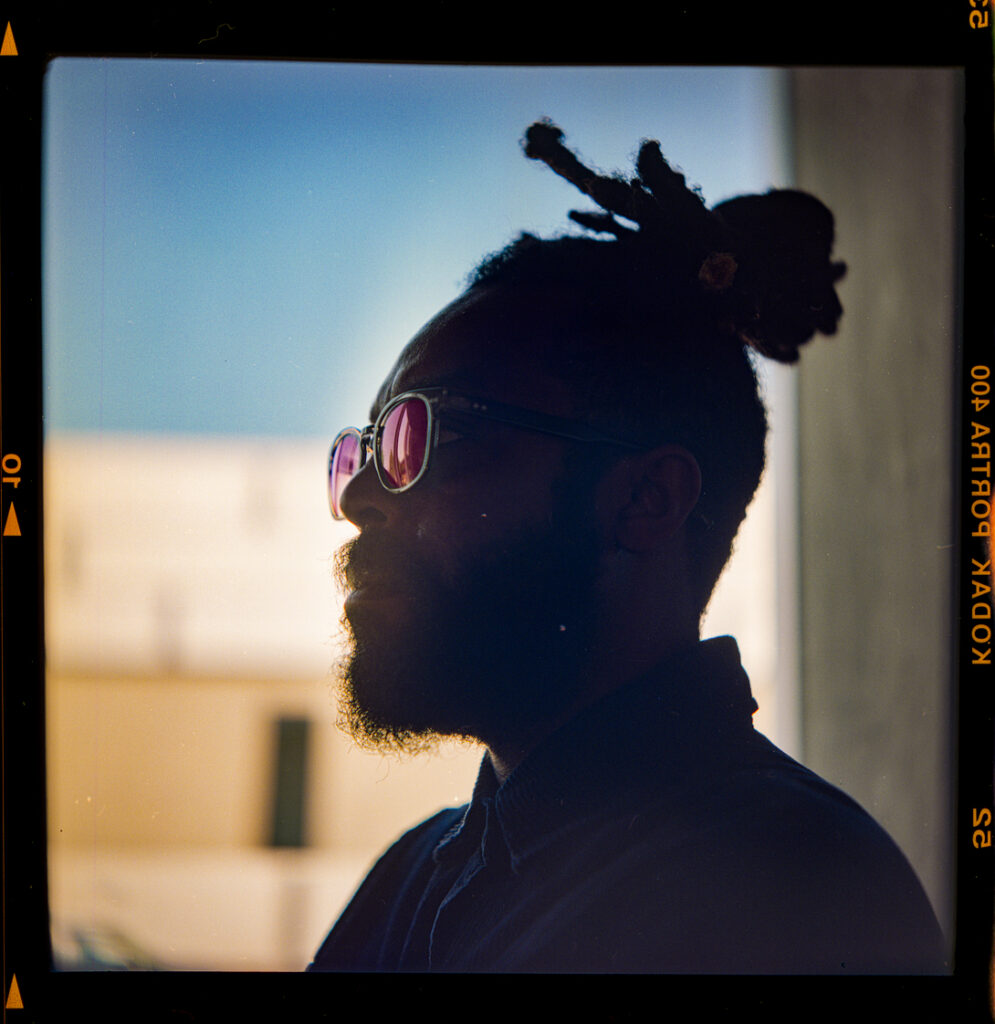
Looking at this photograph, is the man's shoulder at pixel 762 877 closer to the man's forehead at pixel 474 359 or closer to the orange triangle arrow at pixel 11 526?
the man's forehead at pixel 474 359

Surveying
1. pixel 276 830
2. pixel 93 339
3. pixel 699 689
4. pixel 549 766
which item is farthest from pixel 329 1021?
pixel 93 339

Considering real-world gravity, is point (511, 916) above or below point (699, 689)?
below

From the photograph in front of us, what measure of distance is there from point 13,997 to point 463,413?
1.32 metres

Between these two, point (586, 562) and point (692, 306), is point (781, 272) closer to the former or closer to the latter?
point (692, 306)

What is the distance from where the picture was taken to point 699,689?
156 centimetres

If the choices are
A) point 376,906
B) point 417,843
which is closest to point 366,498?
point 417,843

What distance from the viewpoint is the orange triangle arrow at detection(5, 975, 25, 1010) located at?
5.30ft

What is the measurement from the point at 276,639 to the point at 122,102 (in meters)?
1.02

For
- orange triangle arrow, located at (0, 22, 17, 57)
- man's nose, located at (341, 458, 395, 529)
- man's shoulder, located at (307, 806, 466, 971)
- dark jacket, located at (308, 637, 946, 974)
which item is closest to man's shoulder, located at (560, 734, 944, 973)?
dark jacket, located at (308, 637, 946, 974)

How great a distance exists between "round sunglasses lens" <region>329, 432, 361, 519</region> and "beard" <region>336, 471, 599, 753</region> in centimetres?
10

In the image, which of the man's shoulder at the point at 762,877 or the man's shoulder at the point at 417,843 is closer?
the man's shoulder at the point at 762,877

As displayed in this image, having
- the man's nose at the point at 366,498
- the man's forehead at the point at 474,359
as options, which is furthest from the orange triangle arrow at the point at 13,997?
the man's forehead at the point at 474,359

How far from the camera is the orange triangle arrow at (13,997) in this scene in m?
1.61

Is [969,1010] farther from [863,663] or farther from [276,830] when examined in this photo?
[276,830]
